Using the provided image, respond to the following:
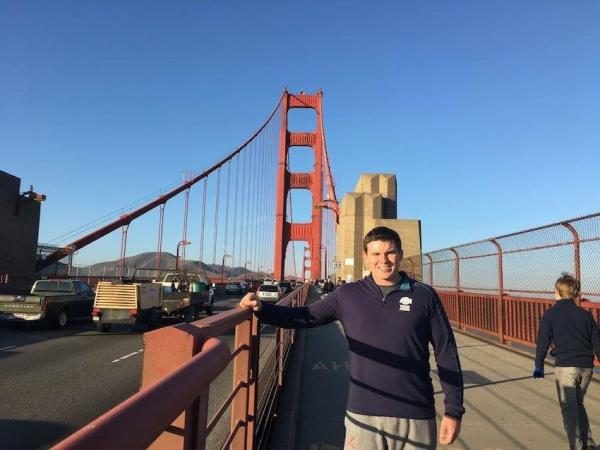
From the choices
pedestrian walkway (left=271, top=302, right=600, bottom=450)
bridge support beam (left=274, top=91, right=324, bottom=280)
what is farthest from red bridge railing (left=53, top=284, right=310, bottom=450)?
bridge support beam (left=274, top=91, right=324, bottom=280)

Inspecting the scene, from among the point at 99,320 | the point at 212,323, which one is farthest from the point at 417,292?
the point at 99,320

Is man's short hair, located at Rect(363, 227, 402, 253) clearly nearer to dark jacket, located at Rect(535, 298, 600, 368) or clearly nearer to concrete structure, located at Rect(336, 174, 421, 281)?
dark jacket, located at Rect(535, 298, 600, 368)

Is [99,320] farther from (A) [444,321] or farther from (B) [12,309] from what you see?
(A) [444,321]

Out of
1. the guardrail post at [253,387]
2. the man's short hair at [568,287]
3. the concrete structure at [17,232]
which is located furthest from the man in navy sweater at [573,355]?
the concrete structure at [17,232]

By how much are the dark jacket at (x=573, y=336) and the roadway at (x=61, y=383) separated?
327 centimetres

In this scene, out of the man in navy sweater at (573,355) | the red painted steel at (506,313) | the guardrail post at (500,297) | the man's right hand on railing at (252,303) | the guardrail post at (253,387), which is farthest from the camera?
the guardrail post at (500,297)

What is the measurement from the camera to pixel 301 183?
204 feet

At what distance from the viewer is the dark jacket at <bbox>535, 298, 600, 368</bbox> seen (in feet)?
15.4

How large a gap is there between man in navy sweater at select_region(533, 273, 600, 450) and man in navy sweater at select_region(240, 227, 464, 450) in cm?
238

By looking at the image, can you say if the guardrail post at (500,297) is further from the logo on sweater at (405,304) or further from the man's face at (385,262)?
the logo on sweater at (405,304)

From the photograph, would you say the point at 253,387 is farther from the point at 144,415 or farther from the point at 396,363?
the point at 144,415

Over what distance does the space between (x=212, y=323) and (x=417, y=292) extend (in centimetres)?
103

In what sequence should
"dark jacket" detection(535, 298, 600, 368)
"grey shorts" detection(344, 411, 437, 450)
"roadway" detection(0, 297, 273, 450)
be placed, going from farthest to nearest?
"roadway" detection(0, 297, 273, 450), "dark jacket" detection(535, 298, 600, 368), "grey shorts" detection(344, 411, 437, 450)

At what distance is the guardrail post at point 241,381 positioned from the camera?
3.54 meters
